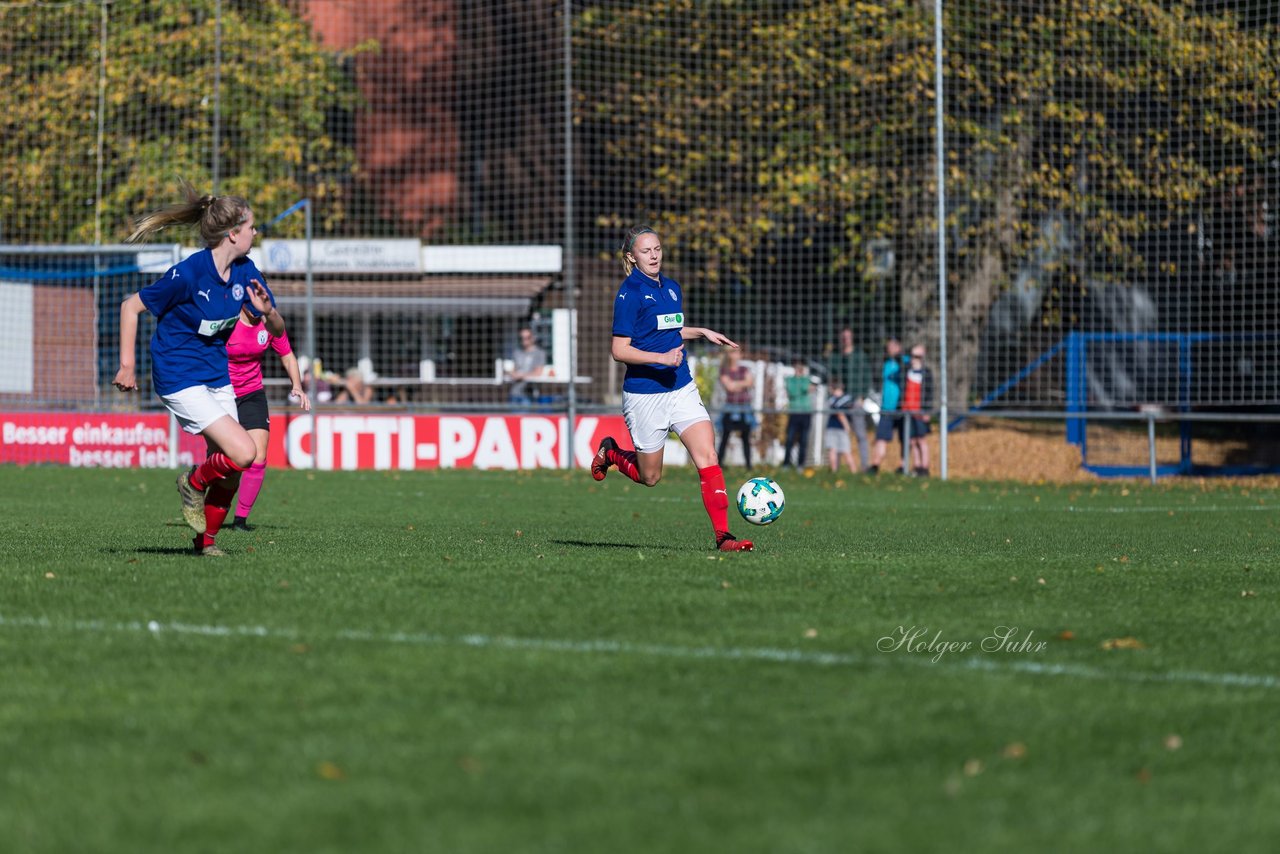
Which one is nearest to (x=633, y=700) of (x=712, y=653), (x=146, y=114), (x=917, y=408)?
(x=712, y=653)

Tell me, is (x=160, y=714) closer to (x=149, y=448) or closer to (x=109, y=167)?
(x=149, y=448)

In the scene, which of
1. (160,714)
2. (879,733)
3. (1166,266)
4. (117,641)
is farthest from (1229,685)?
(1166,266)

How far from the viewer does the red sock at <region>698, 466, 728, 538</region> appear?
10.1m

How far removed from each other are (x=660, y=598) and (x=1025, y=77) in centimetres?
2031

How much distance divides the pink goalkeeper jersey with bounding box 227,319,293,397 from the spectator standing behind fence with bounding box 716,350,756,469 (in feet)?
39.0

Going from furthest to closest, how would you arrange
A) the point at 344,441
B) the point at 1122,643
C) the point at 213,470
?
1. the point at 344,441
2. the point at 213,470
3. the point at 1122,643

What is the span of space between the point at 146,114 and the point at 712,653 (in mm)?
26890

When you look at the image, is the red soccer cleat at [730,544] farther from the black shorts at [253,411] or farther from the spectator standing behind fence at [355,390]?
the spectator standing behind fence at [355,390]

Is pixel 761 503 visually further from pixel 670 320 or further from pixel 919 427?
pixel 919 427

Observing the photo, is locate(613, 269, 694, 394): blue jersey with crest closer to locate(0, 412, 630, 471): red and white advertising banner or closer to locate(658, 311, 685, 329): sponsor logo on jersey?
locate(658, 311, 685, 329): sponsor logo on jersey

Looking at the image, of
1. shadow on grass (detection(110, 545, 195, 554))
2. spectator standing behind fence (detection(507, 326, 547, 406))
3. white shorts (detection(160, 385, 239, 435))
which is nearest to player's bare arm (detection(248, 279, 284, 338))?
white shorts (detection(160, 385, 239, 435))

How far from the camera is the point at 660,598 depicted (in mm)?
7359

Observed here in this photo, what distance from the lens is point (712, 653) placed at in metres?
5.84

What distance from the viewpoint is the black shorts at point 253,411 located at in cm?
1234
